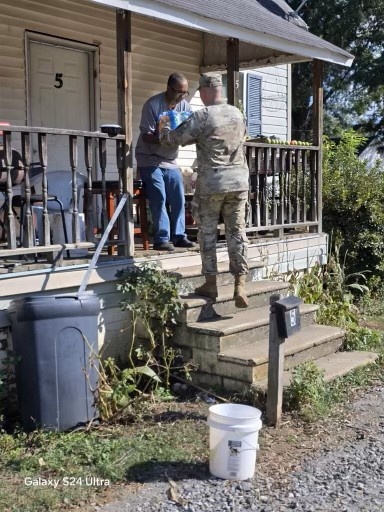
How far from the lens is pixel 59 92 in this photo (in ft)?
27.2

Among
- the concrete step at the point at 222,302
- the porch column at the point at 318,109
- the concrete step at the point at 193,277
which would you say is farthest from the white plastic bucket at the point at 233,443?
the porch column at the point at 318,109

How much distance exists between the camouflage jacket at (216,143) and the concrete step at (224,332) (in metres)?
1.10

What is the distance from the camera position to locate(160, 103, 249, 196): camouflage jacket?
18.2 ft

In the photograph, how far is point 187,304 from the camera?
5633 millimetres

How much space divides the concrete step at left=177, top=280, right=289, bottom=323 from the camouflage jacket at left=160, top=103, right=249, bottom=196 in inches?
36.4

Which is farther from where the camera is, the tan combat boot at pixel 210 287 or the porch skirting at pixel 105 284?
the tan combat boot at pixel 210 287

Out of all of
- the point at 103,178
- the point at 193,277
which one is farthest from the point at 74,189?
the point at 193,277

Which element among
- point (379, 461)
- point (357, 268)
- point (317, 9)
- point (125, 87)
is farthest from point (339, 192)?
point (317, 9)

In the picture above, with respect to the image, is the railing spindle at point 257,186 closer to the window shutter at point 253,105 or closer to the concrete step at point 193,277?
the concrete step at point 193,277

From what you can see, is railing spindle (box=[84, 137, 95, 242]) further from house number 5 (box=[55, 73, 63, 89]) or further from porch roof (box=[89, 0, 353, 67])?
house number 5 (box=[55, 73, 63, 89])

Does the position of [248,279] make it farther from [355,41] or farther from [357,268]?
[355,41]

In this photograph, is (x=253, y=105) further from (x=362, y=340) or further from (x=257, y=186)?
(x=362, y=340)

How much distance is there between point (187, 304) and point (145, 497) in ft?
6.79

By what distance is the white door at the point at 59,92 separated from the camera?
801 cm
